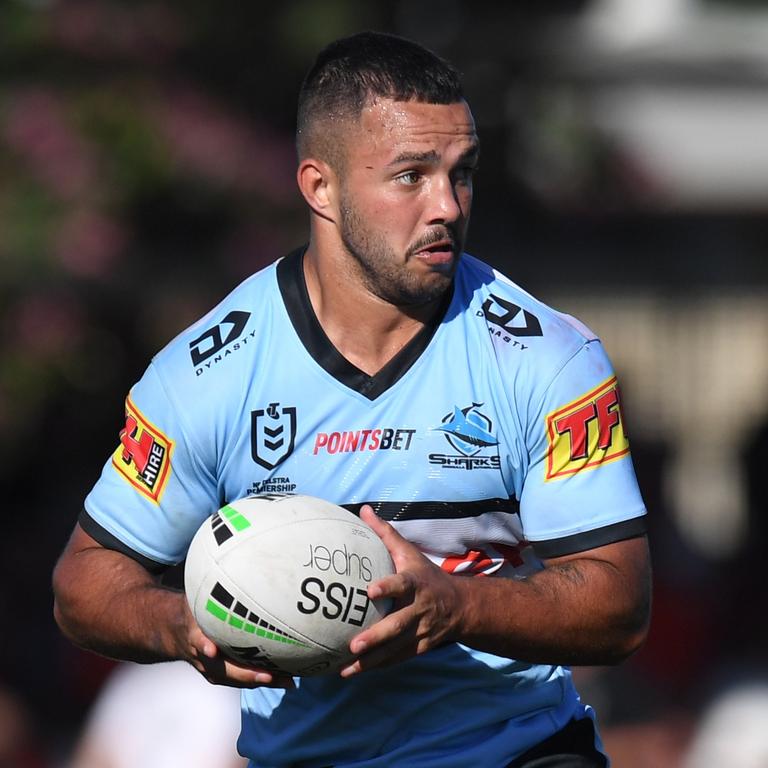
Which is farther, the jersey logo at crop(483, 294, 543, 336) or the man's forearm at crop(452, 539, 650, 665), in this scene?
the jersey logo at crop(483, 294, 543, 336)

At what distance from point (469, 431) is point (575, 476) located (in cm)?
31

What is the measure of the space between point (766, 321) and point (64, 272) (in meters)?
7.94

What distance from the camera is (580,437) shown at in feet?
14.3

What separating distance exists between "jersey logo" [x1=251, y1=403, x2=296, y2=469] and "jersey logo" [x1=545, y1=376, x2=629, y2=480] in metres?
0.70

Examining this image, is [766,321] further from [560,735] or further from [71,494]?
[560,735]

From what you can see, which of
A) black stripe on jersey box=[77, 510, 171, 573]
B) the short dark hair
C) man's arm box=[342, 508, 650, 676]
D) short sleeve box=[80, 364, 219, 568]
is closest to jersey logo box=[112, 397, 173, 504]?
short sleeve box=[80, 364, 219, 568]

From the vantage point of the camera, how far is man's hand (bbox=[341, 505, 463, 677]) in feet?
12.6

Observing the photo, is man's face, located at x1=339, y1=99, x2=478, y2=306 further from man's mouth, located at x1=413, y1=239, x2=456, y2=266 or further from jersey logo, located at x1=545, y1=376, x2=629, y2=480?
jersey logo, located at x1=545, y1=376, x2=629, y2=480

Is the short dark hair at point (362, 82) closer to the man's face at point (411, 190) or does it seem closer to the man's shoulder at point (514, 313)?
the man's face at point (411, 190)

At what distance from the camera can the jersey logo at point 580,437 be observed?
4.33m

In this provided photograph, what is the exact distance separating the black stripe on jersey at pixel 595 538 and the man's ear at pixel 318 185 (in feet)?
3.74

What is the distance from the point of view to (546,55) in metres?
11.6

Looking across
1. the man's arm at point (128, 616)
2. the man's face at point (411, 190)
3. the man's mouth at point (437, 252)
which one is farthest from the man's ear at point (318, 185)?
the man's arm at point (128, 616)

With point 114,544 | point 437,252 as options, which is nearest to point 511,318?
A: point 437,252
